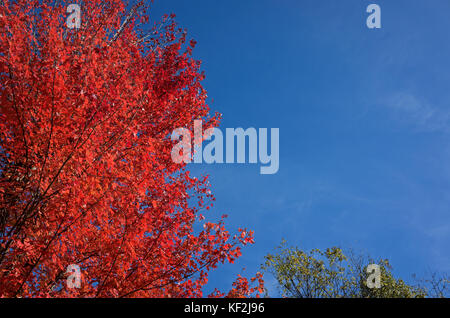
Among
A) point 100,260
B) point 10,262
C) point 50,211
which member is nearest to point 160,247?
point 100,260

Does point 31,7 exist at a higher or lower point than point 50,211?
higher

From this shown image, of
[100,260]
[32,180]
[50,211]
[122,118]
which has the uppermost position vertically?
[122,118]

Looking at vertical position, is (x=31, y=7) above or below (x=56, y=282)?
above

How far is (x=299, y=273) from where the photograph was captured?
89.8ft
